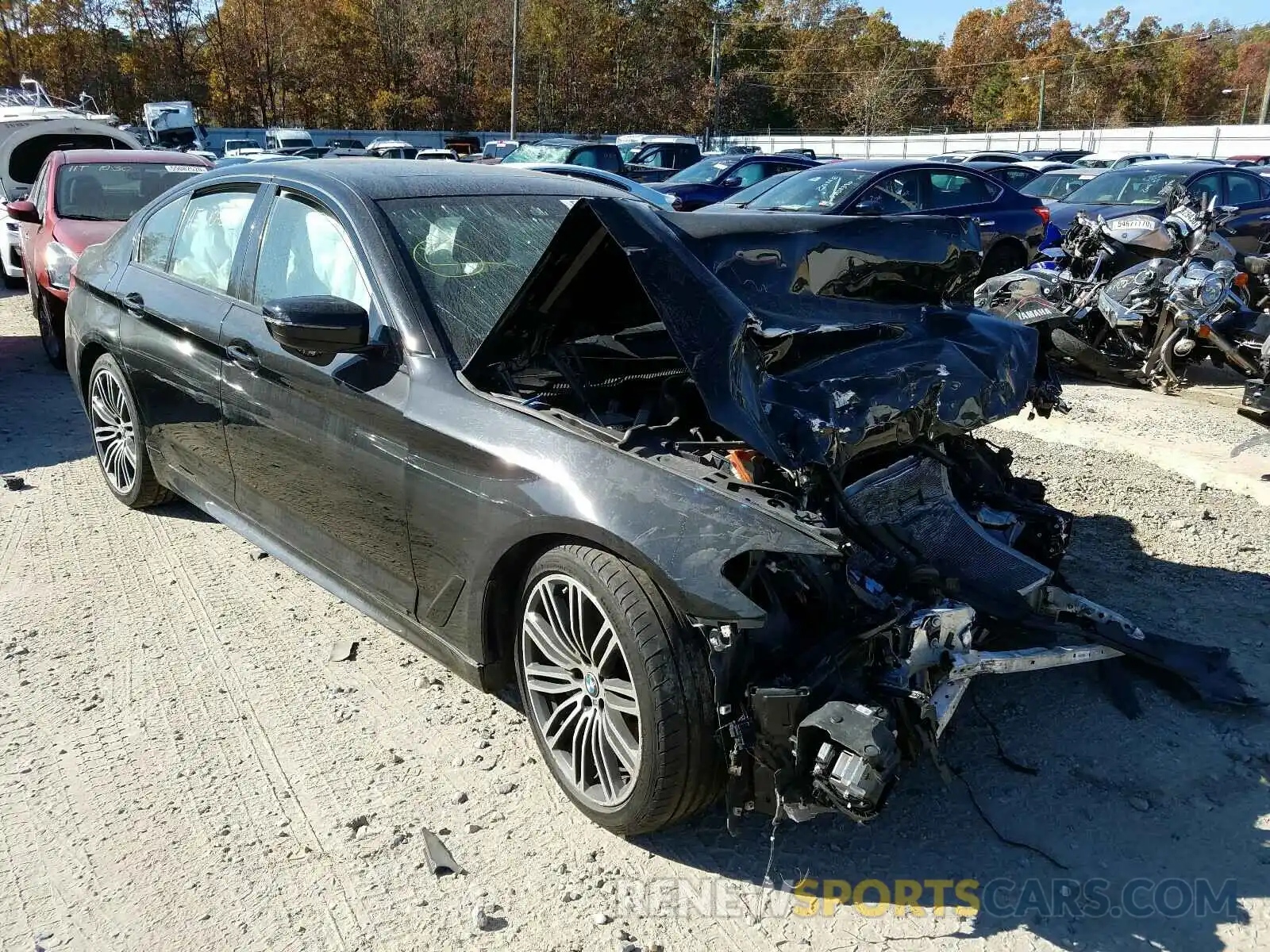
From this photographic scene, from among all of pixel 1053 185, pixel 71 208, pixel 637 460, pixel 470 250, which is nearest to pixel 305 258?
pixel 470 250

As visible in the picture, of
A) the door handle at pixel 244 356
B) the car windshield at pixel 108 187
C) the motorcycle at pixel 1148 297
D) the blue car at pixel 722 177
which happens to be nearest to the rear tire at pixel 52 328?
the car windshield at pixel 108 187

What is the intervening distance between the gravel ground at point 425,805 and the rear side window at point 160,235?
1523 millimetres

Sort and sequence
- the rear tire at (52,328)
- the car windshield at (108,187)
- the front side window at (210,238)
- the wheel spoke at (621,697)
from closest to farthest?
the wheel spoke at (621,697) < the front side window at (210,238) < the rear tire at (52,328) < the car windshield at (108,187)

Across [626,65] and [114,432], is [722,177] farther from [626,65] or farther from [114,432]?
[626,65]

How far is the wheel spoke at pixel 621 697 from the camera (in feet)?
8.86

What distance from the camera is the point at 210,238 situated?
432 centimetres

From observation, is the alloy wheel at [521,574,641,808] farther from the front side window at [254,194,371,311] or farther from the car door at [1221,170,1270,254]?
the car door at [1221,170,1270,254]

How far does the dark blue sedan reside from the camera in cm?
1293

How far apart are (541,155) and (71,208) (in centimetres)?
1097

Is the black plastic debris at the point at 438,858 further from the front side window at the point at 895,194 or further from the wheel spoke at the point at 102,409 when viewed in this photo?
the front side window at the point at 895,194

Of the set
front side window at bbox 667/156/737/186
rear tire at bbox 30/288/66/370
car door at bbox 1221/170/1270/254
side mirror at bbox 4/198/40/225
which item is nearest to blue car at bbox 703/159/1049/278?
car door at bbox 1221/170/1270/254

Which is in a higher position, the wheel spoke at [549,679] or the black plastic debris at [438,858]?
the wheel spoke at [549,679]

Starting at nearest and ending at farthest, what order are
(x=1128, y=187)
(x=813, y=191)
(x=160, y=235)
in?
(x=160, y=235) → (x=813, y=191) → (x=1128, y=187)

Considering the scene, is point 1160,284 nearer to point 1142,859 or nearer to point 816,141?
point 1142,859
